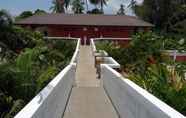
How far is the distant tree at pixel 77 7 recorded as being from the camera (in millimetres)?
110438

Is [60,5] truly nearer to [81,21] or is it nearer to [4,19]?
[81,21]

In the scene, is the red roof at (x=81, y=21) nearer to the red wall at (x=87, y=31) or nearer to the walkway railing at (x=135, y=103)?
the red wall at (x=87, y=31)

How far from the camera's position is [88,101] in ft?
48.1

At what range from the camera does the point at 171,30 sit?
69750 millimetres

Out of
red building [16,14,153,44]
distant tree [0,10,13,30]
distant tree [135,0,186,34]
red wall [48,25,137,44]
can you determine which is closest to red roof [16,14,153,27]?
red building [16,14,153,44]

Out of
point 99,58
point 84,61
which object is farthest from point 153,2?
point 99,58

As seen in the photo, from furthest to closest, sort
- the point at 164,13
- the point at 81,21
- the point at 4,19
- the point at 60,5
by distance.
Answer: the point at 60,5, the point at 164,13, the point at 81,21, the point at 4,19

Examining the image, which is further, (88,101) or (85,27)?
(85,27)

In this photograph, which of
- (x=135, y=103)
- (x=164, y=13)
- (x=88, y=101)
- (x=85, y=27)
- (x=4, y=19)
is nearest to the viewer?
(x=135, y=103)

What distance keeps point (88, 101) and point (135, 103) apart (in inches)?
201

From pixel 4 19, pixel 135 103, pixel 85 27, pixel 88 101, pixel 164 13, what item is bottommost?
pixel 85 27

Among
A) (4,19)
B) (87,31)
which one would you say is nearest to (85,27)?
(87,31)

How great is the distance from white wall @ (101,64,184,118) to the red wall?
155ft

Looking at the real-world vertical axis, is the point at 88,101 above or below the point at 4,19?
below
